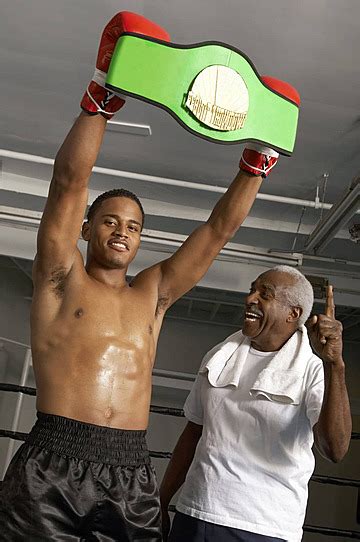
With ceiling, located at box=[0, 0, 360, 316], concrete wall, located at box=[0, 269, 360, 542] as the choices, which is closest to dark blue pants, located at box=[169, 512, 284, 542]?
ceiling, located at box=[0, 0, 360, 316]

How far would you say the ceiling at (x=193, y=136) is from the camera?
11.2 ft

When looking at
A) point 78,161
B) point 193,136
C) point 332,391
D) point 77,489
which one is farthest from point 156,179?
point 77,489

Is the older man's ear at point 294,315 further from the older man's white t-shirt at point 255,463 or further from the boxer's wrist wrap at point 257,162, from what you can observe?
the boxer's wrist wrap at point 257,162

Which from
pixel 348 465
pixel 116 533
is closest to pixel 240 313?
pixel 348 465

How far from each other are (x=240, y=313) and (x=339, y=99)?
17.4ft

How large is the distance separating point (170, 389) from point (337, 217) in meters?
4.74

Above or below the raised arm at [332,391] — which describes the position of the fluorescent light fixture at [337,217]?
above

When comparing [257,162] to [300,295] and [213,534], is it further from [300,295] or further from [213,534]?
[213,534]

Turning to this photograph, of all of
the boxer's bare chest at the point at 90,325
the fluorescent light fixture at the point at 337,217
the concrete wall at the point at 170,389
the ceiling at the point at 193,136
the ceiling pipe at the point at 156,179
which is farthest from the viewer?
the concrete wall at the point at 170,389

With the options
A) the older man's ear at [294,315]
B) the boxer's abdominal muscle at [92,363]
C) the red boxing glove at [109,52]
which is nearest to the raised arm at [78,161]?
the red boxing glove at [109,52]

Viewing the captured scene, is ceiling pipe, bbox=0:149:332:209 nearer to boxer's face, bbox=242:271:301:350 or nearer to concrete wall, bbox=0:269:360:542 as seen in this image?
boxer's face, bbox=242:271:301:350

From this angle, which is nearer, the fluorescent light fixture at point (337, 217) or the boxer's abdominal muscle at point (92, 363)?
the boxer's abdominal muscle at point (92, 363)

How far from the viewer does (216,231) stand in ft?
6.34

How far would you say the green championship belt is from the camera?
4.90ft
